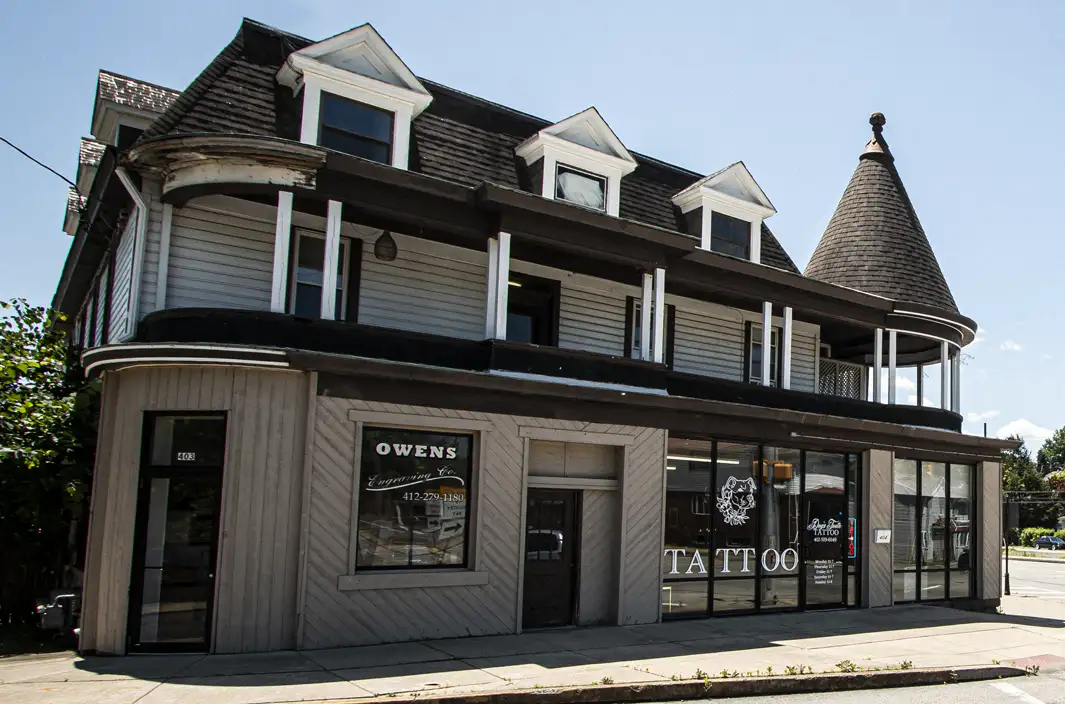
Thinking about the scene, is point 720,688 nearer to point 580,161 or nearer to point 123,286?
point 580,161

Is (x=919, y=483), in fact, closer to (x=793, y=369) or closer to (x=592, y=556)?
(x=793, y=369)

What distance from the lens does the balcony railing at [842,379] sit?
21.9 meters

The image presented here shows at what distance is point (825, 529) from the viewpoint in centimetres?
1836

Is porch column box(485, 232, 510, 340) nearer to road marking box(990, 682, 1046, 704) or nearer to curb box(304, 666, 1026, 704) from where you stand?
curb box(304, 666, 1026, 704)

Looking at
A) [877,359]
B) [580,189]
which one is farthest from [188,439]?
[877,359]

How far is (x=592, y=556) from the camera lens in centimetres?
1467

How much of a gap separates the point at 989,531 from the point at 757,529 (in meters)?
7.89

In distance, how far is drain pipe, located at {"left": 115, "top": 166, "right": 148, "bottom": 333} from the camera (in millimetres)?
12391

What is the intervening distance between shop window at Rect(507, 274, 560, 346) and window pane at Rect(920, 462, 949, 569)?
976 centimetres

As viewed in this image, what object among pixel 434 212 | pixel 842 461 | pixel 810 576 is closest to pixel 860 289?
pixel 842 461

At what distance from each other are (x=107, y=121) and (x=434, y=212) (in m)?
5.84

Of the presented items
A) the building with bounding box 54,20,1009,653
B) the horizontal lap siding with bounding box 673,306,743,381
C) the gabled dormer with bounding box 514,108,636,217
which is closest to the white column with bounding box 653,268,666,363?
the building with bounding box 54,20,1009,653

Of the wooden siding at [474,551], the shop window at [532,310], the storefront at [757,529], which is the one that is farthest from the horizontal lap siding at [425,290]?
the storefront at [757,529]

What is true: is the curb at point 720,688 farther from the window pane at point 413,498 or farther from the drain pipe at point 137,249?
the drain pipe at point 137,249
